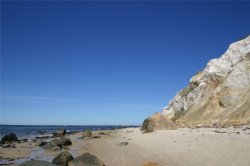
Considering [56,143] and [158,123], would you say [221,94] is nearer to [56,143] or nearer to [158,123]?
[158,123]

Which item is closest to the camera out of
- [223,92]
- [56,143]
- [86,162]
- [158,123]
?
[86,162]

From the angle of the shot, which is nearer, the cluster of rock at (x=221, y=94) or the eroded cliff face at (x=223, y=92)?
the cluster of rock at (x=221, y=94)

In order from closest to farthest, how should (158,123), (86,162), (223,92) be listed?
1. (86,162)
2. (158,123)
3. (223,92)

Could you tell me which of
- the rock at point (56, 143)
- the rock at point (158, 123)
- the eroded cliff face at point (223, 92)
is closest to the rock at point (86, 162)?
the rock at point (56, 143)

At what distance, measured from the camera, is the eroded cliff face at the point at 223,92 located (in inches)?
1572

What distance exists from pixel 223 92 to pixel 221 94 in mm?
447

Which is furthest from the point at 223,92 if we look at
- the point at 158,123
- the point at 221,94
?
the point at 158,123

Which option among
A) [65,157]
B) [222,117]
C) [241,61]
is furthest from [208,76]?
[65,157]

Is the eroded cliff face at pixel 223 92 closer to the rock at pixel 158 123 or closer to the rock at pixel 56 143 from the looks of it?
the rock at pixel 158 123

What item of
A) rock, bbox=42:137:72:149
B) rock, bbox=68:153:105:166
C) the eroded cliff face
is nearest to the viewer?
rock, bbox=68:153:105:166

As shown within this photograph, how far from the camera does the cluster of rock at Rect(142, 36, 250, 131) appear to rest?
1566 inches

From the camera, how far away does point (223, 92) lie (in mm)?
45688

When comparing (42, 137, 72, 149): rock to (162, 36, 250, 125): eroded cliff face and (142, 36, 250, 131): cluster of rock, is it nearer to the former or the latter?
(142, 36, 250, 131): cluster of rock

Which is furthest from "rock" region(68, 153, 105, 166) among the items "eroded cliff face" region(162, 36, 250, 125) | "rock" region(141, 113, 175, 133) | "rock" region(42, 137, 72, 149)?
"rock" region(141, 113, 175, 133)
